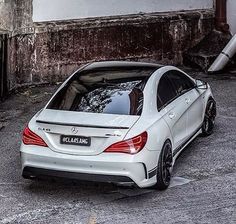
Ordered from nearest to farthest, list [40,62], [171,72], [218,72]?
[171,72] → [40,62] → [218,72]

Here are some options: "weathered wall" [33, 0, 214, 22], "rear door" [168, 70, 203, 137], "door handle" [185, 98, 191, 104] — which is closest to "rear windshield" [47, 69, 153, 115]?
"rear door" [168, 70, 203, 137]

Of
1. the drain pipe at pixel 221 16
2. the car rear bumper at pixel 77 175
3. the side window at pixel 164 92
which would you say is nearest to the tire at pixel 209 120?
the side window at pixel 164 92

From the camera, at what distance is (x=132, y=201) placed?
291 inches

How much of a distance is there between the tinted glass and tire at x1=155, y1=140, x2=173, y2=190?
2.08 feet

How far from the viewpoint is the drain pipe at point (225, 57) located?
15.5 metres

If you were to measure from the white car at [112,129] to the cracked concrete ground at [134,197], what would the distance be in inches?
11.1

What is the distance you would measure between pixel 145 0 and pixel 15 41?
398cm

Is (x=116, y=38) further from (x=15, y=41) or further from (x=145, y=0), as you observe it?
(x=15, y=41)

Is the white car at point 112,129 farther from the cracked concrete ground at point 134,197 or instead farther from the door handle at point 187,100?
the cracked concrete ground at point 134,197

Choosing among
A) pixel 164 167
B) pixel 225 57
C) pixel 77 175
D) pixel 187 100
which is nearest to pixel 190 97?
pixel 187 100

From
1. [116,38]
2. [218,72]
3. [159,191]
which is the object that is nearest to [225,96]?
[218,72]

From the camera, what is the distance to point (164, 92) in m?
8.32

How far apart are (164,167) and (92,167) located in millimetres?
1079

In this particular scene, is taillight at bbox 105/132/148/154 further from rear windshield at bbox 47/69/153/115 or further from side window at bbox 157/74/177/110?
side window at bbox 157/74/177/110
